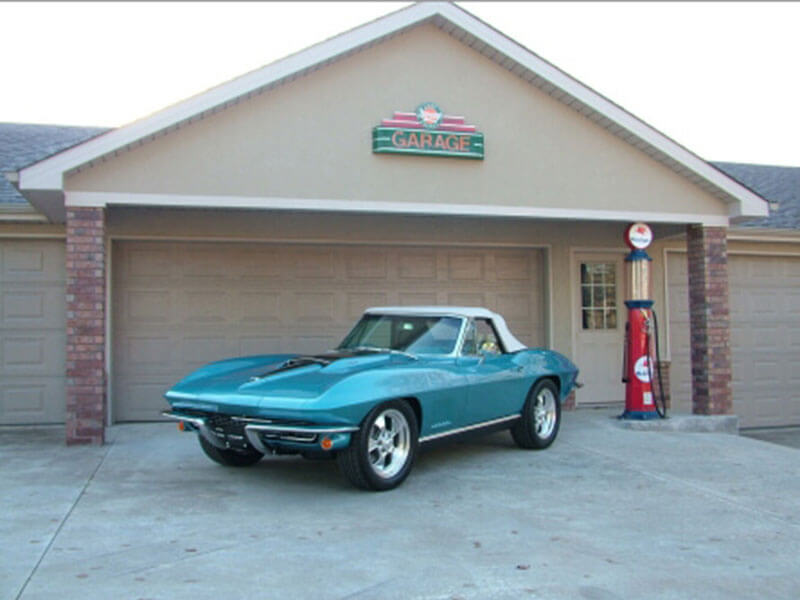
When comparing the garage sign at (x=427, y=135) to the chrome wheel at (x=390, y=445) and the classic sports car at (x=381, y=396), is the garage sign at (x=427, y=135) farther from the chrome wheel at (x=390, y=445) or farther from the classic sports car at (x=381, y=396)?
the chrome wheel at (x=390, y=445)

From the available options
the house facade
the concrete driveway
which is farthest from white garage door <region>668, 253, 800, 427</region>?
the concrete driveway

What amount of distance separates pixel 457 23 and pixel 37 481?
6.39 m

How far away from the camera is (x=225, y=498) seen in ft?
19.1

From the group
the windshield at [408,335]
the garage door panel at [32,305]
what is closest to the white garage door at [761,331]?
the windshield at [408,335]

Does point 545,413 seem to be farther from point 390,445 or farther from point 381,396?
point 381,396

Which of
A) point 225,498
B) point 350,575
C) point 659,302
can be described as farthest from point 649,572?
point 659,302

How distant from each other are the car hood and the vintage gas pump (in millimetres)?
4022

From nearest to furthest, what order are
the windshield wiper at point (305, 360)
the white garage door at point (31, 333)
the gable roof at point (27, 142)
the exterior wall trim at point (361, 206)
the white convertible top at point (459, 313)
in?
the windshield wiper at point (305, 360) < the white convertible top at point (459, 313) < the exterior wall trim at point (361, 206) < the white garage door at point (31, 333) < the gable roof at point (27, 142)

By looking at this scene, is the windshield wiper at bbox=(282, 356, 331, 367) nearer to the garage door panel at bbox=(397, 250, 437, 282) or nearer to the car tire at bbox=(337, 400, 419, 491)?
the car tire at bbox=(337, 400, 419, 491)

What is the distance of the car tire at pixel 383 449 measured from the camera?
5734 mm

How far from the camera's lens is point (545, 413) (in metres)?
8.05

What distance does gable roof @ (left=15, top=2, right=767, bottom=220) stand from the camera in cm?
768

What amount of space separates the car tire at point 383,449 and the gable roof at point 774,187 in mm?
7538

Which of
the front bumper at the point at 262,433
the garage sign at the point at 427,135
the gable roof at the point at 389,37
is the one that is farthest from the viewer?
the garage sign at the point at 427,135
